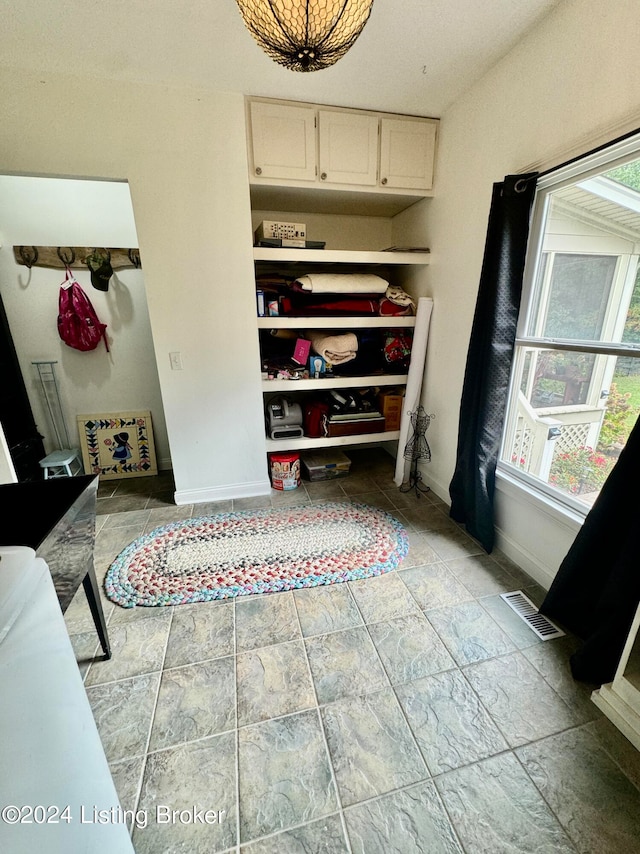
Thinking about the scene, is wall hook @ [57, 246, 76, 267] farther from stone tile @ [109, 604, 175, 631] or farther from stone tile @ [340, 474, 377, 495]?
stone tile @ [340, 474, 377, 495]

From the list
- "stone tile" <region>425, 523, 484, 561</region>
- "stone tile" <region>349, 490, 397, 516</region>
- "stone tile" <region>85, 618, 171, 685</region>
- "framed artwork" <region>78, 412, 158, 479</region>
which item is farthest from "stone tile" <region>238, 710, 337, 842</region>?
"framed artwork" <region>78, 412, 158, 479</region>

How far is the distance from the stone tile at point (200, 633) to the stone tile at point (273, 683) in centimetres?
13

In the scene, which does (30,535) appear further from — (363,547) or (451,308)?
(451,308)

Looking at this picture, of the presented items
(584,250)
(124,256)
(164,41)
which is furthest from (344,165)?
(124,256)

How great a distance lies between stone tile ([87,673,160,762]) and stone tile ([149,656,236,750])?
0.12 ft

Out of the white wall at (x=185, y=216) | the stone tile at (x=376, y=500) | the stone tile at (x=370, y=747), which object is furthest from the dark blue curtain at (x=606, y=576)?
the white wall at (x=185, y=216)

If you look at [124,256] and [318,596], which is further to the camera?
[124,256]

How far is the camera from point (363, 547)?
2.08 m

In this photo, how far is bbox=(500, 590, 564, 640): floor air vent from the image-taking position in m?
1.51

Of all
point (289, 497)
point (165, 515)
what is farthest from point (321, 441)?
point (165, 515)

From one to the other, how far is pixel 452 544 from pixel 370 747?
1226 millimetres

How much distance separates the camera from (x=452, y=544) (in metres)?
2.11

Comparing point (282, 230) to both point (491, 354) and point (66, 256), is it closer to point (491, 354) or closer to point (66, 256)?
point (491, 354)

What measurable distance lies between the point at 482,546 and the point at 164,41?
121 inches
